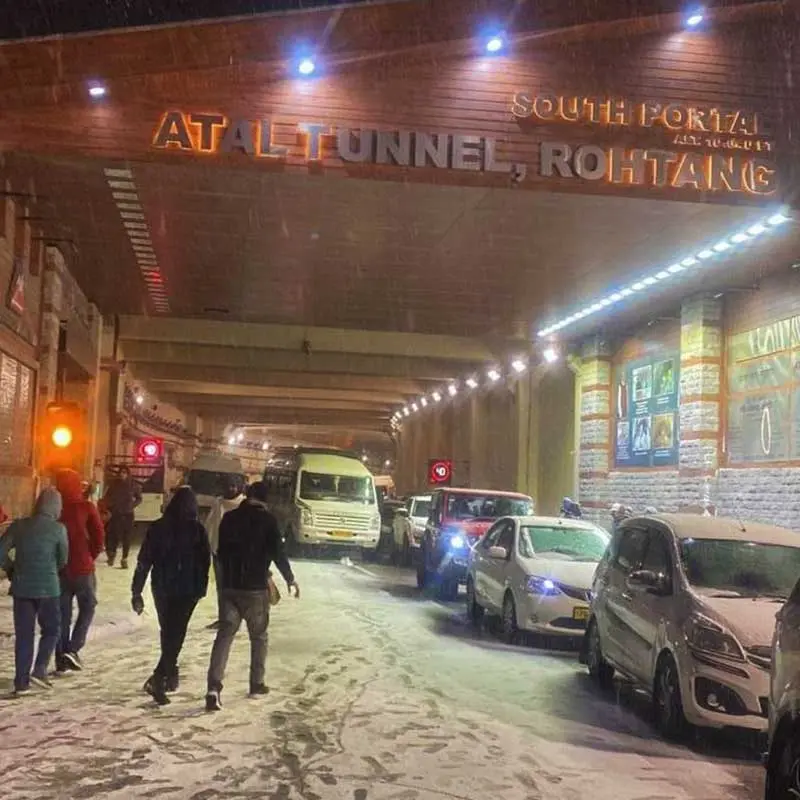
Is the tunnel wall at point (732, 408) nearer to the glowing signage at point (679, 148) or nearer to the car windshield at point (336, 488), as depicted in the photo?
the glowing signage at point (679, 148)

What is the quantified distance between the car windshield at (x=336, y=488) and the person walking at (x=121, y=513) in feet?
25.0

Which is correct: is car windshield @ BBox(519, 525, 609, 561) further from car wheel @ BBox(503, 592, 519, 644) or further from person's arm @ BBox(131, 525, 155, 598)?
person's arm @ BBox(131, 525, 155, 598)

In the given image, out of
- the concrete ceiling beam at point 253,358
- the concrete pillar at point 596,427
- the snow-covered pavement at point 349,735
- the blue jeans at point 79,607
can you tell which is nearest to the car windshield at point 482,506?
the concrete pillar at point 596,427

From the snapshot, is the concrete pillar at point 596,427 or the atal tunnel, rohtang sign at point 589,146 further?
the concrete pillar at point 596,427

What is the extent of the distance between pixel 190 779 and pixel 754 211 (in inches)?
423

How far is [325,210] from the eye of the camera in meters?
15.8

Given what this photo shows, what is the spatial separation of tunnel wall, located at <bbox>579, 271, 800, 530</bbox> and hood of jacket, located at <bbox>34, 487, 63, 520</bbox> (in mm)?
12142

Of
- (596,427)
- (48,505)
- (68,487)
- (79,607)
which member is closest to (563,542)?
(79,607)

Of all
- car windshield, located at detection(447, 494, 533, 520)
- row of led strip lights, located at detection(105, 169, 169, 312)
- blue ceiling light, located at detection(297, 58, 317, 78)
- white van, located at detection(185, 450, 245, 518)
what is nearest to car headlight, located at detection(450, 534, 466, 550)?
car windshield, located at detection(447, 494, 533, 520)

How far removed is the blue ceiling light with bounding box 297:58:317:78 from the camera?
37.3 feet

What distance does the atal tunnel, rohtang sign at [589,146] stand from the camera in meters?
11.4

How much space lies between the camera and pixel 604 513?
24.4 metres

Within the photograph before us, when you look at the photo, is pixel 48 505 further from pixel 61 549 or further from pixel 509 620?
pixel 509 620

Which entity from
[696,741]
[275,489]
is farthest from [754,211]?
[275,489]
